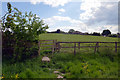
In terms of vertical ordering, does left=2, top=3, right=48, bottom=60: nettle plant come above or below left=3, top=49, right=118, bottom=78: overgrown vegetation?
above

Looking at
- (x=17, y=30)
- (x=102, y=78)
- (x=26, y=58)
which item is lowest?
(x=102, y=78)

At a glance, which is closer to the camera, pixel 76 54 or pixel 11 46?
pixel 11 46

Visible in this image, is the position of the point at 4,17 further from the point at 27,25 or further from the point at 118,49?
the point at 118,49

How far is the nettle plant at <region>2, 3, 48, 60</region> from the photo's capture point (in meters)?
6.90

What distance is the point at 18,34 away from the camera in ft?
23.0

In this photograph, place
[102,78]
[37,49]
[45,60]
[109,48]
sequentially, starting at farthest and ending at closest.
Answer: [109,48], [37,49], [45,60], [102,78]

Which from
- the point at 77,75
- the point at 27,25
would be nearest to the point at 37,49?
the point at 27,25

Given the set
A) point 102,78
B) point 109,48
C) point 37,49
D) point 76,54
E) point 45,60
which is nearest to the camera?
point 102,78

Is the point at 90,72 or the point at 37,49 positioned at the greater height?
the point at 37,49

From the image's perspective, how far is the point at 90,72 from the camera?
5.30 meters

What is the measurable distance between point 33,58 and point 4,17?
3.15 m

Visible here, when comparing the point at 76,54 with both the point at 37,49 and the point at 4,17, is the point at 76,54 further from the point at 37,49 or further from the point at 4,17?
the point at 4,17

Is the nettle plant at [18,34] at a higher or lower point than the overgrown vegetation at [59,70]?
higher

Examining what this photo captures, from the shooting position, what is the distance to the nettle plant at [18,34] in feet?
22.6
